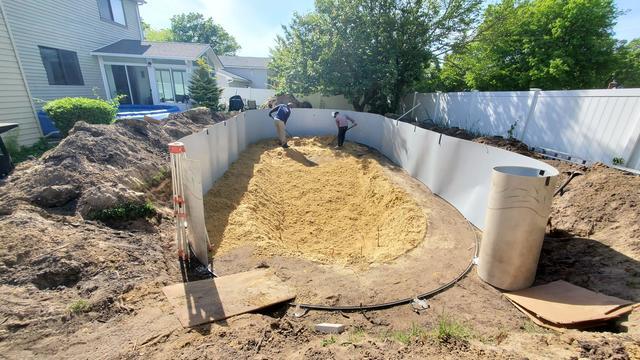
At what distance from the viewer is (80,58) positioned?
12.9 metres

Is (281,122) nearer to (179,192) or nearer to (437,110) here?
(437,110)

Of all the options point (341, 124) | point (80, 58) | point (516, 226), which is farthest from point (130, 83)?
point (516, 226)

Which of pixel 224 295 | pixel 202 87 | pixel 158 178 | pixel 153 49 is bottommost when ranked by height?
pixel 224 295

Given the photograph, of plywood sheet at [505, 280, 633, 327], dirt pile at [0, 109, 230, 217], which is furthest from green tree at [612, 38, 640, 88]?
dirt pile at [0, 109, 230, 217]

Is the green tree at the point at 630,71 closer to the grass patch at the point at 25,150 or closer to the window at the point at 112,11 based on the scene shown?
the grass patch at the point at 25,150

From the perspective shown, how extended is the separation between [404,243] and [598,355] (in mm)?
2856

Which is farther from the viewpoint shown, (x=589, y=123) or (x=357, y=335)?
(x=589, y=123)

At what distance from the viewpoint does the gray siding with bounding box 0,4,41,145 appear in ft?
27.6

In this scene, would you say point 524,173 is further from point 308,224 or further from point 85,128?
point 85,128

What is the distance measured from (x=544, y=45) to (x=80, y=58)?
2118 cm

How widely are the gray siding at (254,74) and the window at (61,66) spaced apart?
22130mm

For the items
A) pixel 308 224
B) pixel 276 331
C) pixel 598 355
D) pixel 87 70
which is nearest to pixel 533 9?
pixel 308 224

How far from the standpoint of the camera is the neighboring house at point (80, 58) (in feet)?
29.1

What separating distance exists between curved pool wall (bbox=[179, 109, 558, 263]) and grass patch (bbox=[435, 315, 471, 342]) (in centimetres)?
217
